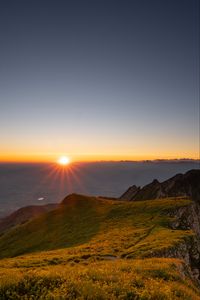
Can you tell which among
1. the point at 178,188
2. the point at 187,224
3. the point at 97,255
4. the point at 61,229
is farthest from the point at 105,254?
the point at 178,188

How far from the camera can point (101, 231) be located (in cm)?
5728

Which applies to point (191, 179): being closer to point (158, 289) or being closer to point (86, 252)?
point (86, 252)

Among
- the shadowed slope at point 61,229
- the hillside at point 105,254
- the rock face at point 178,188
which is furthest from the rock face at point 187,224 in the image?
the shadowed slope at point 61,229

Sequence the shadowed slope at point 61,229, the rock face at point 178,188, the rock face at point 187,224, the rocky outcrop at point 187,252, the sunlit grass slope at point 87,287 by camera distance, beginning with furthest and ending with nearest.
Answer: the rock face at point 178,188, the shadowed slope at point 61,229, the rock face at point 187,224, the rocky outcrop at point 187,252, the sunlit grass slope at point 87,287

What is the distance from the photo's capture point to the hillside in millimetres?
15586

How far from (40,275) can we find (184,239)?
91.4 feet

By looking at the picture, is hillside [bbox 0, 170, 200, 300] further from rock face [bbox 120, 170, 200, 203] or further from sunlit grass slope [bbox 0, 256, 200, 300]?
rock face [bbox 120, 170, 200, 203]

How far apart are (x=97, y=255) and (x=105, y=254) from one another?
993 millimetres

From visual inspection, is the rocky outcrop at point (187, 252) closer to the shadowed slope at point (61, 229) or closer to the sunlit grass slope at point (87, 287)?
the sunlit grass slope at point (87, 287)

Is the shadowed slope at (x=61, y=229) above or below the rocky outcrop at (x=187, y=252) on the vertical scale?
below

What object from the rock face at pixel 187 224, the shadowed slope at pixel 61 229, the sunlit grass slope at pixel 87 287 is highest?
the sunlit grass slope at pixel 87 287

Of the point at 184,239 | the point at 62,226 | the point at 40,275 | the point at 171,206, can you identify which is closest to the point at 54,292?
the point at 40,275

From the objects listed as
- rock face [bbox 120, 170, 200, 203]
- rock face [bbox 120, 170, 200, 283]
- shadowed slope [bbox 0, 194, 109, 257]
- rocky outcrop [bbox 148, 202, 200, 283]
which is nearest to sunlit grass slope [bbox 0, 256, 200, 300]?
rocky outcrop [bbox 148, 202, 200, 283]

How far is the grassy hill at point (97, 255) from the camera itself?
1549cm
